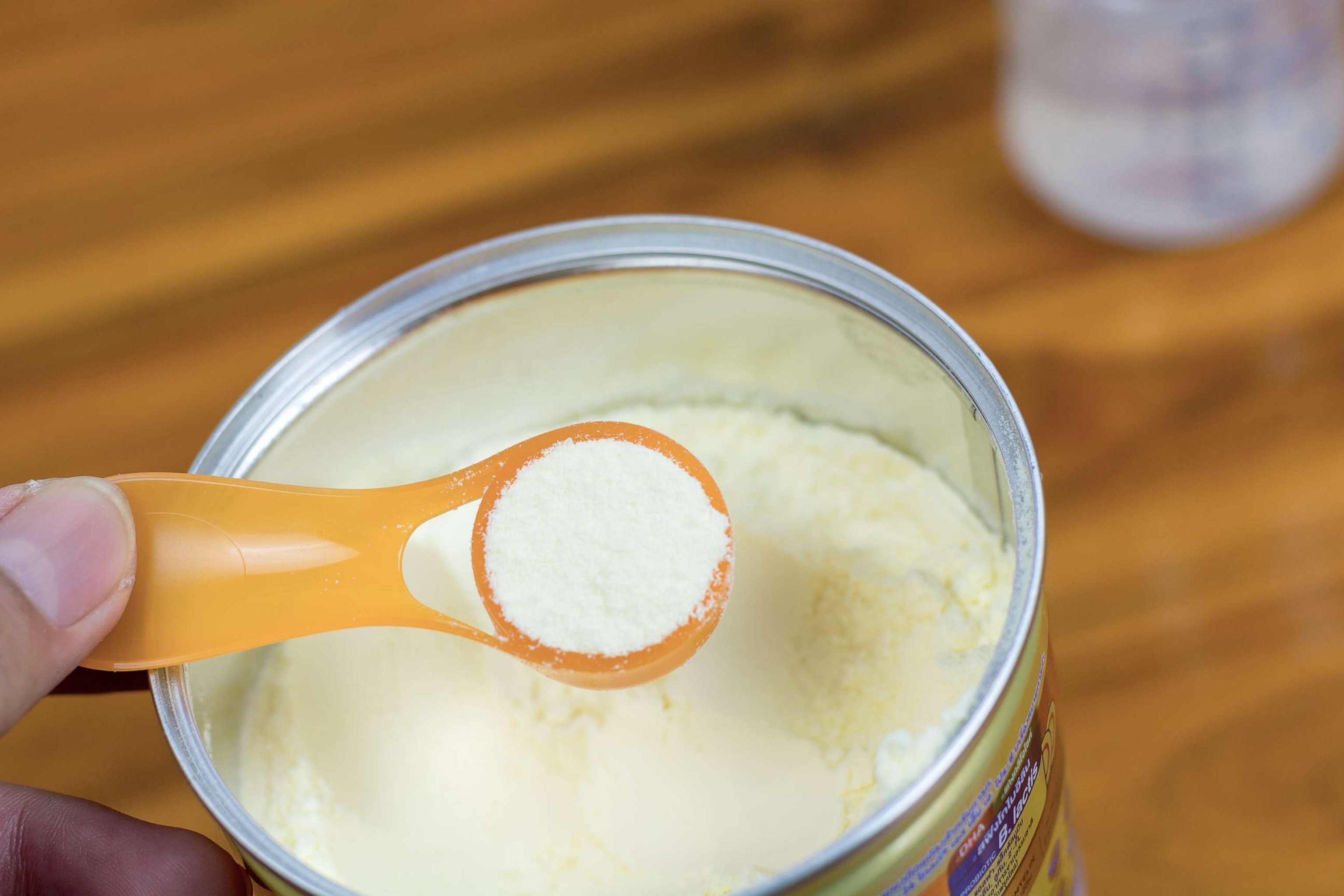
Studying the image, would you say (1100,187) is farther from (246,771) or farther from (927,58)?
(246,771)

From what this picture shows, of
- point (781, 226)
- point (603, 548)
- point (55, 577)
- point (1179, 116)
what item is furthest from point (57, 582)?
point (1179, 116)

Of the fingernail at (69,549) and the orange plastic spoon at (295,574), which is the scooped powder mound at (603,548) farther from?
the fingernail at (69,549)

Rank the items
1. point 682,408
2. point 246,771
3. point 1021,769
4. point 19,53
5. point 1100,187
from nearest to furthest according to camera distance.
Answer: point 1021,769 → point 246,771 → point 682,408 → point 1100,187 → point 19,53

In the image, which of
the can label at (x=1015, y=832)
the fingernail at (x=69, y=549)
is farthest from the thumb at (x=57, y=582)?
the can label at (x=1015, y=832)

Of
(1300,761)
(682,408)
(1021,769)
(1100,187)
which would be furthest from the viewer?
(1100,187)

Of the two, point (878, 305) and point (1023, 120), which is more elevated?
point (878, 305)

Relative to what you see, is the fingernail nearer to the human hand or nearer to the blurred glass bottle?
the human hand

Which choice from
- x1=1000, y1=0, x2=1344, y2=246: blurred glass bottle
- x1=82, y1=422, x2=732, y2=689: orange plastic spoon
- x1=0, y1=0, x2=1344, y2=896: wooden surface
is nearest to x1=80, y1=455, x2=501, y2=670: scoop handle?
x1=82, y1=422, x2=732, y2=689: orange plastic spoon

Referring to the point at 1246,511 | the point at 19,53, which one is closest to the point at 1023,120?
the point at 1246,511
